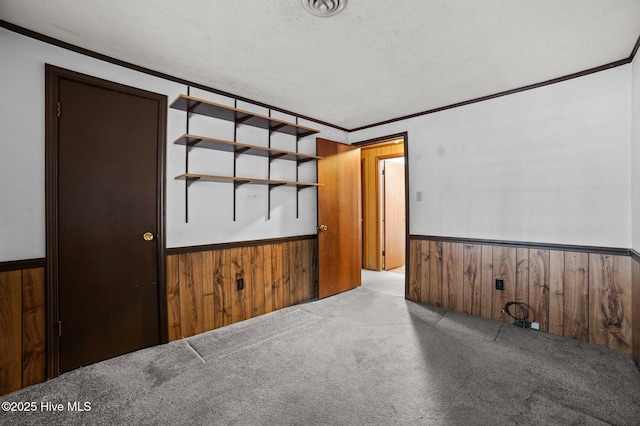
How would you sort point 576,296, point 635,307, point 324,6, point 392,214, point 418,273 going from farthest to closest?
1. point 392,214
2. point 418,273
3. point 576,296
4. point 635,307
5. point 324,6

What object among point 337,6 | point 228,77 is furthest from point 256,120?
point 337,6

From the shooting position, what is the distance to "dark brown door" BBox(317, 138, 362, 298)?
3877mm

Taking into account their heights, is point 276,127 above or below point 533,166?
above

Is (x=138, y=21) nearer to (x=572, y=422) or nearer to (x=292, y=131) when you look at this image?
(x=292, y=131)

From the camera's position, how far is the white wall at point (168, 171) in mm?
1942

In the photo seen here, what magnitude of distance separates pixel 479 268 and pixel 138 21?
371cm

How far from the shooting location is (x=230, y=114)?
9.34 ft

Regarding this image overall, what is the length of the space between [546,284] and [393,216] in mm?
3277

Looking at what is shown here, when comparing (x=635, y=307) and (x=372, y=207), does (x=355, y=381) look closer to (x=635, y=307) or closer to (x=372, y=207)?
(x=635, y=307)

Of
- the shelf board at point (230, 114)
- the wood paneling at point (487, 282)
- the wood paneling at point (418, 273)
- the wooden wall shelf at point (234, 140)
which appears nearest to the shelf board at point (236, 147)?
the wooden wall shelf at point (234, 140)

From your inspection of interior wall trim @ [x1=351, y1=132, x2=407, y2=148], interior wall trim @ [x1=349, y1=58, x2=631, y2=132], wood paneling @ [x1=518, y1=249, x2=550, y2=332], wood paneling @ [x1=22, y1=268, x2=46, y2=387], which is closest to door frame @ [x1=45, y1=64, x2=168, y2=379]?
wood paneling @ [x1=22, y1=268, x2=46, y2=387]

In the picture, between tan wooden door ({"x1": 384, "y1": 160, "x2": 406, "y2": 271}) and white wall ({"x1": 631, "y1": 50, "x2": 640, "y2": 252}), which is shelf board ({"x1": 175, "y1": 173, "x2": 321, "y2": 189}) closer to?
tan wooden door ({"x1": 384, "y1": 160, "x2": 406, "y2": 271})

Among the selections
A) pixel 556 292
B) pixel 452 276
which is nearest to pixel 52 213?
pixel 452 276

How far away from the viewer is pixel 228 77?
8.86ft
